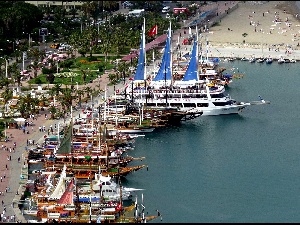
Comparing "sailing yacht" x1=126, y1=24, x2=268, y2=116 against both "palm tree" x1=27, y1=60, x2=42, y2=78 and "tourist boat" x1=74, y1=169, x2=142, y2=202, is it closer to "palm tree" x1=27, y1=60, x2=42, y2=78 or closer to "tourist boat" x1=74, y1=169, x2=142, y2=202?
"palm tree" x1=27, y1=60, x2=42, y2=78

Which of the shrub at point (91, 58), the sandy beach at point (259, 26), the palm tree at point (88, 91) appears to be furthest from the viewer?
the sandy beach at point (259, 26)

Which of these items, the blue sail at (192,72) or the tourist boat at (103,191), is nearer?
the tourist boat at (103,191)

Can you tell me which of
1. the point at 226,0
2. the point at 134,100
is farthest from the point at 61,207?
the point at 226,0

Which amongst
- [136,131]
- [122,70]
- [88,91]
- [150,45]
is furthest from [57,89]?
[150,45]

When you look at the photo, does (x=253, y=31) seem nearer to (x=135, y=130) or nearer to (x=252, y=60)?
(x=252, y=60)

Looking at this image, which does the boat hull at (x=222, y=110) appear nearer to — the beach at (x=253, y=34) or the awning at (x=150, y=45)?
the beach at (x=253, y=34)

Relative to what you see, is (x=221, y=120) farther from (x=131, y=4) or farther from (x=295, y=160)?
(x=131, y=4)

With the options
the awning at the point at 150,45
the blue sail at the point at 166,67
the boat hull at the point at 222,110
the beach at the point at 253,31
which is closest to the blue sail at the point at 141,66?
the blue sail at the point at 166,67

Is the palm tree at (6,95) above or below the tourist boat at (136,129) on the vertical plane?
above
